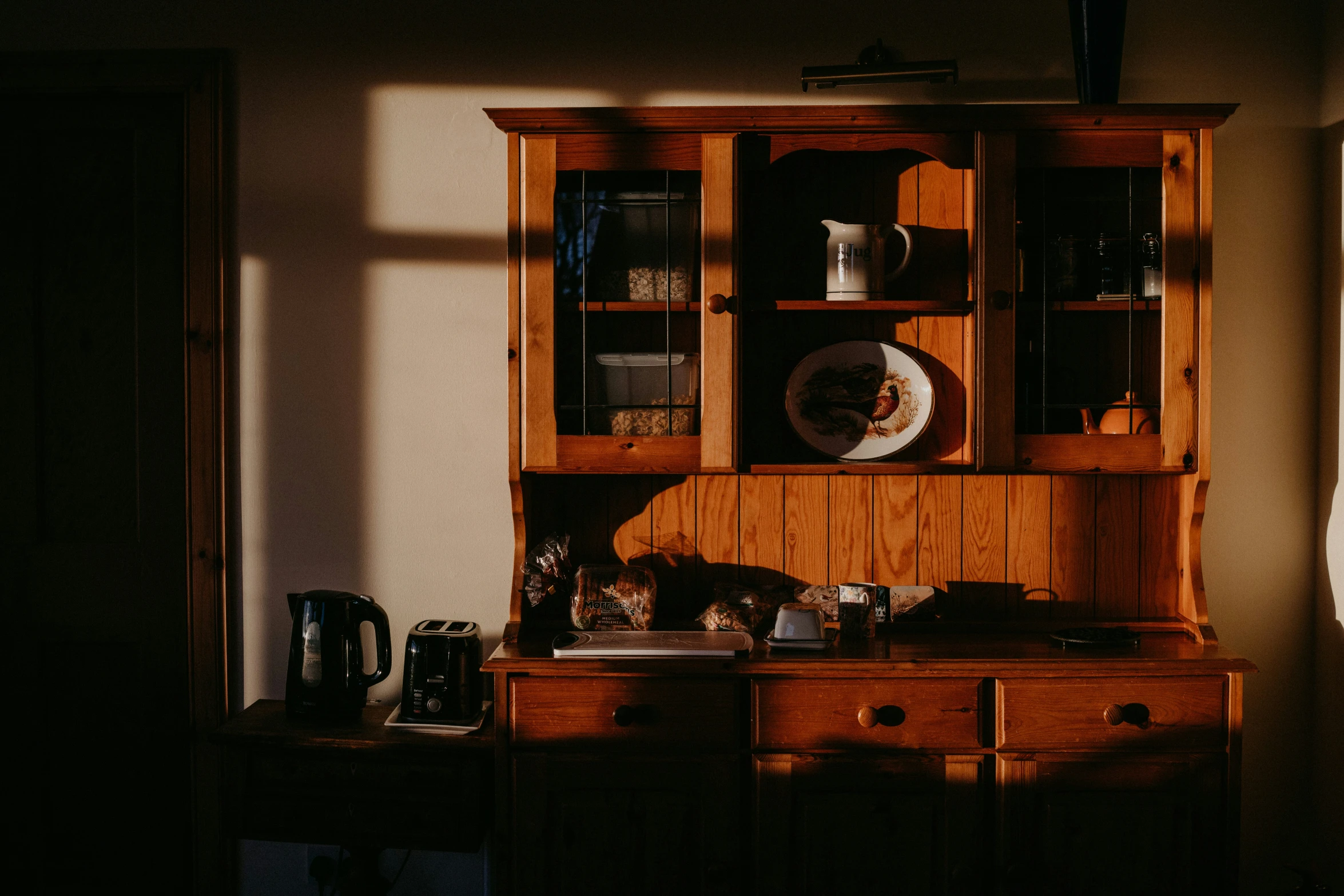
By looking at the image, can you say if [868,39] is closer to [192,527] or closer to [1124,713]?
[1124,713]

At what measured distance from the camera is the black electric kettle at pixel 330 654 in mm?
1989

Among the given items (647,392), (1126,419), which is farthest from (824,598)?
(1126,419)

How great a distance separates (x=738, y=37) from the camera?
2.21 metres

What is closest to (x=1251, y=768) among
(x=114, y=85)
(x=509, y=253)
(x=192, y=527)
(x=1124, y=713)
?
(x=1124, y=713)

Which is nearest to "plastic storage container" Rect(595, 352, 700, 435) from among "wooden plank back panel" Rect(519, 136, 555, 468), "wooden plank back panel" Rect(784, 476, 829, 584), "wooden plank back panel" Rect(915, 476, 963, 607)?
"wooden plank back panel" Rect(519, 136, 555, 468)

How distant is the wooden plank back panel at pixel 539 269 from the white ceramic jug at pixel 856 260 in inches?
23.2

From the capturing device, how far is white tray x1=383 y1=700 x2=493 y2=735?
6.29 feet

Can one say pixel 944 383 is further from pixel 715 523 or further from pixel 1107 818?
pixel 1107 818

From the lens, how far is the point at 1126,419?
6.40ft

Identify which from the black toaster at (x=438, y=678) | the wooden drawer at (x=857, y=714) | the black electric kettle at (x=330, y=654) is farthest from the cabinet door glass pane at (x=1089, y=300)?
the black electric kettle at (x=330, y=654)

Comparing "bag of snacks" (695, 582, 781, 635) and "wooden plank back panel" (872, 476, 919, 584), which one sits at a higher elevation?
"wooden plank back panel" (872, 476, 919, 584)

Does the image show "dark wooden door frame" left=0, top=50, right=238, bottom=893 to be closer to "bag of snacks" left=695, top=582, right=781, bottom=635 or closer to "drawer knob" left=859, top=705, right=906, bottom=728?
"bag of snacks" left=695, top=582, right=781, bottom=635

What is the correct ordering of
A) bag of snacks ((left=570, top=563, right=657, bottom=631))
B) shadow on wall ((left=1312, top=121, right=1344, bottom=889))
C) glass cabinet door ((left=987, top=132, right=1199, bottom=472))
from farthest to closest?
1. shadow on wall ((left=1312, top=121, right=1344, bottom=889))
2. bag of snacks ((left=570, top=563, right=657, bottom=631))
3. glass cabinet door ((left=987, top=132, right=1199, bottom=472))

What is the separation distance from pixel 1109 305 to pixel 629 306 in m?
1.02
